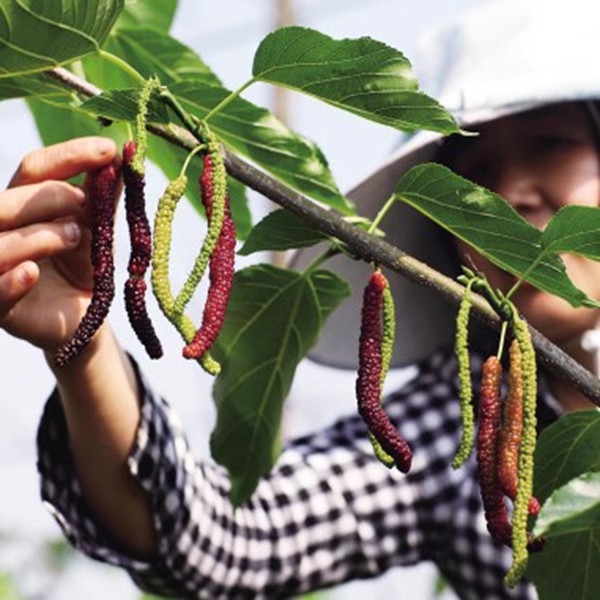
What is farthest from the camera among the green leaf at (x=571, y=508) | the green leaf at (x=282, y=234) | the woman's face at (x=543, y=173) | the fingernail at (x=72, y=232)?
the woman's face at (x=543, y=173)

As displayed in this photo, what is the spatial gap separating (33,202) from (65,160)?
0.05 meters

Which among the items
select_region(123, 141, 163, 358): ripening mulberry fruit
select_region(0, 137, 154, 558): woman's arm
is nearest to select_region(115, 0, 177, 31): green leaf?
select_region(0, 137, 154, 558): woman's arm

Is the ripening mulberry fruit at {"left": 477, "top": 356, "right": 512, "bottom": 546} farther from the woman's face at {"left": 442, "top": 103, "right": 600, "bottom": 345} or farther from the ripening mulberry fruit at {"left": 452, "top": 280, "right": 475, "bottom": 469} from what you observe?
the woman's face at {"left": 442, "top": 103, "right": 600, "bottom": 345}

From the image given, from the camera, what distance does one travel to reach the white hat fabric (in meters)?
1.63

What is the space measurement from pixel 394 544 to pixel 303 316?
0.76 metres

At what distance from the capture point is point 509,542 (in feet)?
2.81

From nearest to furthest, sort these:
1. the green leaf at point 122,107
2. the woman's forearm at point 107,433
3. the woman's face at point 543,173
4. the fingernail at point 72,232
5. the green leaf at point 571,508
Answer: the green leaf at point 571,508 → the green leaf at point 122,107 → the fingernail at point 72,232 → the woman's forearm at point 107,433 → the woman's face at point 543,173

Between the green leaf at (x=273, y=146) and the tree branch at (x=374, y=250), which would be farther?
the green leaf at (x=273, y=146)

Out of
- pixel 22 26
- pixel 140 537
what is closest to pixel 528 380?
pixel 22 26

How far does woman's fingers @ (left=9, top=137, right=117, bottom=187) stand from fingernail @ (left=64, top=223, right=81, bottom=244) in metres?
0.04

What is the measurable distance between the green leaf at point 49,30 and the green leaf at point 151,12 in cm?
42

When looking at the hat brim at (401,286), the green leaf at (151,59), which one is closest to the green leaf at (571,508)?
the green leaf at (151,59)

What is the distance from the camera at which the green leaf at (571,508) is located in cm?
76

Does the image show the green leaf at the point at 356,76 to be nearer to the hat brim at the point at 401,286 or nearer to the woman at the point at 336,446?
the woman at the point at 336,446
